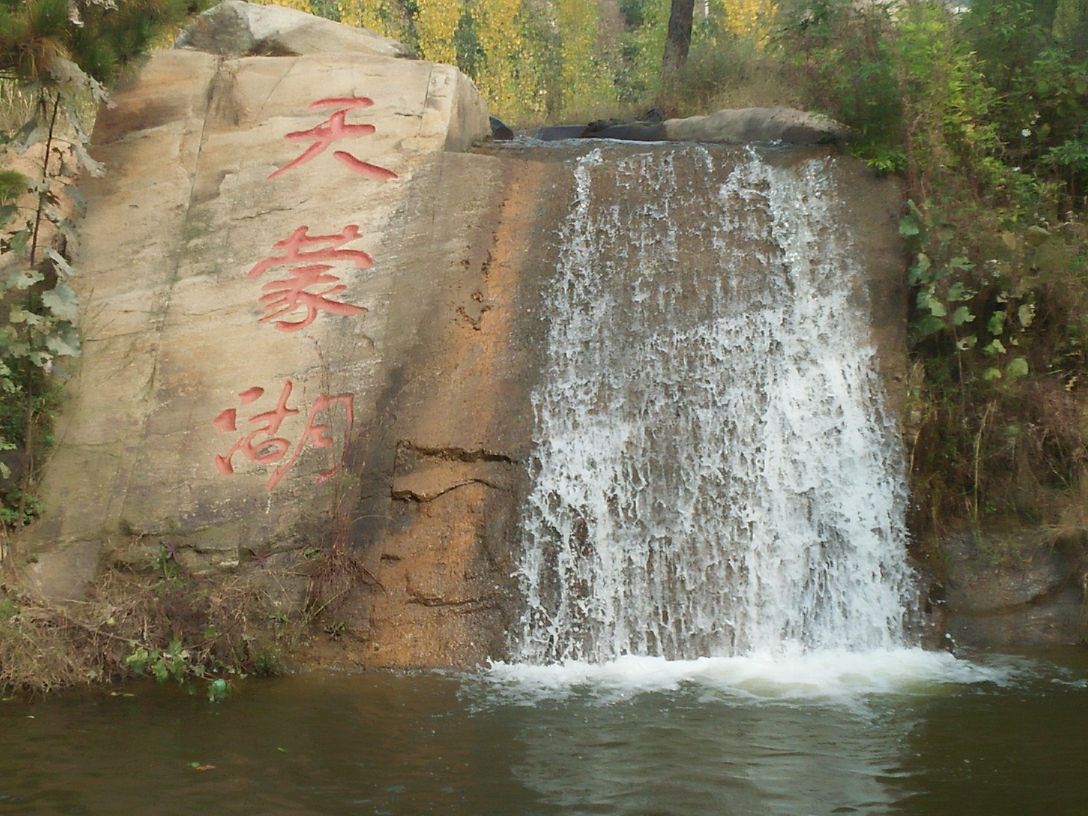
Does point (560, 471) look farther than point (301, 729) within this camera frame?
Yes

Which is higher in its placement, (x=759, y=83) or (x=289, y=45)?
(x=759, y=83)

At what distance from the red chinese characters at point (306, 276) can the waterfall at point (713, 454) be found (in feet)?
4.96

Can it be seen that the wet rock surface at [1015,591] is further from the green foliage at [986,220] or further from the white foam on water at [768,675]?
the white foam on water at [768,675]

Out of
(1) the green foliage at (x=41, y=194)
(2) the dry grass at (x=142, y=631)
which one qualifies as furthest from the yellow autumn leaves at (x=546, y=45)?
(2) the dry grass at (x=142, y=631)

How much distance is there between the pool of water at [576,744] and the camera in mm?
4535

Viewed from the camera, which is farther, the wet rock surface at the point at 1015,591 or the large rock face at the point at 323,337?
the large rock face at the point at 323,337

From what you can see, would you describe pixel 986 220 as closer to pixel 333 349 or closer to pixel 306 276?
pixel 333 349

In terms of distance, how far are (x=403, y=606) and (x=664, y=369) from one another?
2.27 meters

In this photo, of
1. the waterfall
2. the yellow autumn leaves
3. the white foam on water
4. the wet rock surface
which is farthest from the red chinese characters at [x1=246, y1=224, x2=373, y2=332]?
the yellow autumn leaves

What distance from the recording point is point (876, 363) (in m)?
7.45

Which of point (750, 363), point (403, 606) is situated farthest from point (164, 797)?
point (750, 363)

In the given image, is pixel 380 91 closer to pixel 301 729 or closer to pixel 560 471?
pixel 560 471

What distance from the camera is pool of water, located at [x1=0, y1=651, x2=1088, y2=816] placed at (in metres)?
4.54

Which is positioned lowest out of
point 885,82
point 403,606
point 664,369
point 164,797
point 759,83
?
point 164,797
